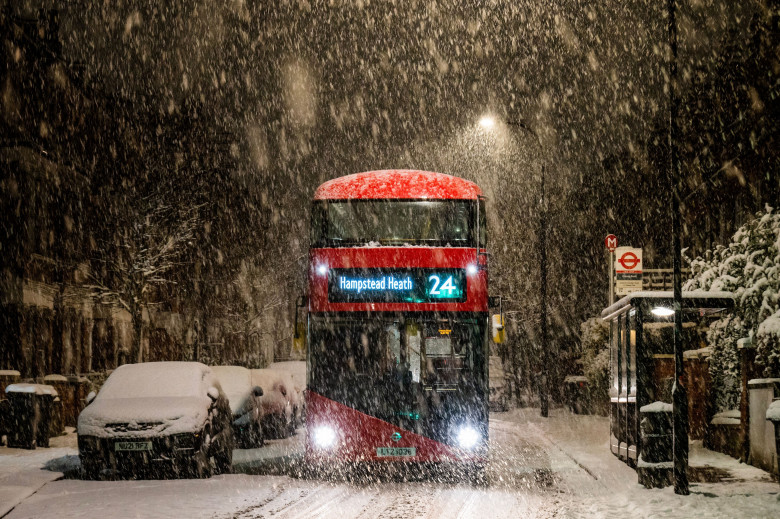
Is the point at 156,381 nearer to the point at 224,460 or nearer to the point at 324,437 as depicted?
the point at 224,460

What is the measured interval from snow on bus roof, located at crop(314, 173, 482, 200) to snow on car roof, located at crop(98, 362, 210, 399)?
334 centimetres

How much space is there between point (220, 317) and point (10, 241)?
24.8 metres

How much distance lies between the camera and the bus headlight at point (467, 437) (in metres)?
12.9

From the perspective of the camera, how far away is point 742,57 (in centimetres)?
2253

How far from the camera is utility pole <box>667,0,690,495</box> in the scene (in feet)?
36.6

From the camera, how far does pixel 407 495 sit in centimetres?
1187

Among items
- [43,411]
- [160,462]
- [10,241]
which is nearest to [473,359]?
[160,462]

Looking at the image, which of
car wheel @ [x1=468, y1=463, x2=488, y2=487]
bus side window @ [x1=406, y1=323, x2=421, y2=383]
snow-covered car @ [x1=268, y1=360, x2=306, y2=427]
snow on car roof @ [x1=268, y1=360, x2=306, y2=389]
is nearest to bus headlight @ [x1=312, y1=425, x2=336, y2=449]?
bus side window @ [x1=406, y1=323, x2=421, y2=383]

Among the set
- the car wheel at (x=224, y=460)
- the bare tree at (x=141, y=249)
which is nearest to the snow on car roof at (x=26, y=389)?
the car wheel at (x=224, y=460)

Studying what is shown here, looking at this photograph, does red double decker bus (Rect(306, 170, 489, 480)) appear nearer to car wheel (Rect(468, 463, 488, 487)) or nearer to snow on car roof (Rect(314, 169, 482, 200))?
car wheel (Rect(468, 463, 488, 487))

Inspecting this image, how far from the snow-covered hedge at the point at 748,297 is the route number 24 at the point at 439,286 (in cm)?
436

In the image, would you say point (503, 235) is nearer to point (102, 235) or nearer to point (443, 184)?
point (102, 235)

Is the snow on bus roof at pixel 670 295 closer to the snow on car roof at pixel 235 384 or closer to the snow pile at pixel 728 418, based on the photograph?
the snow pile at pixel 728 418

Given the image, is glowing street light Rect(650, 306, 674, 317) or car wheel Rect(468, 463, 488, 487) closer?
car wheel Rect(468, 463, 488, 487)
